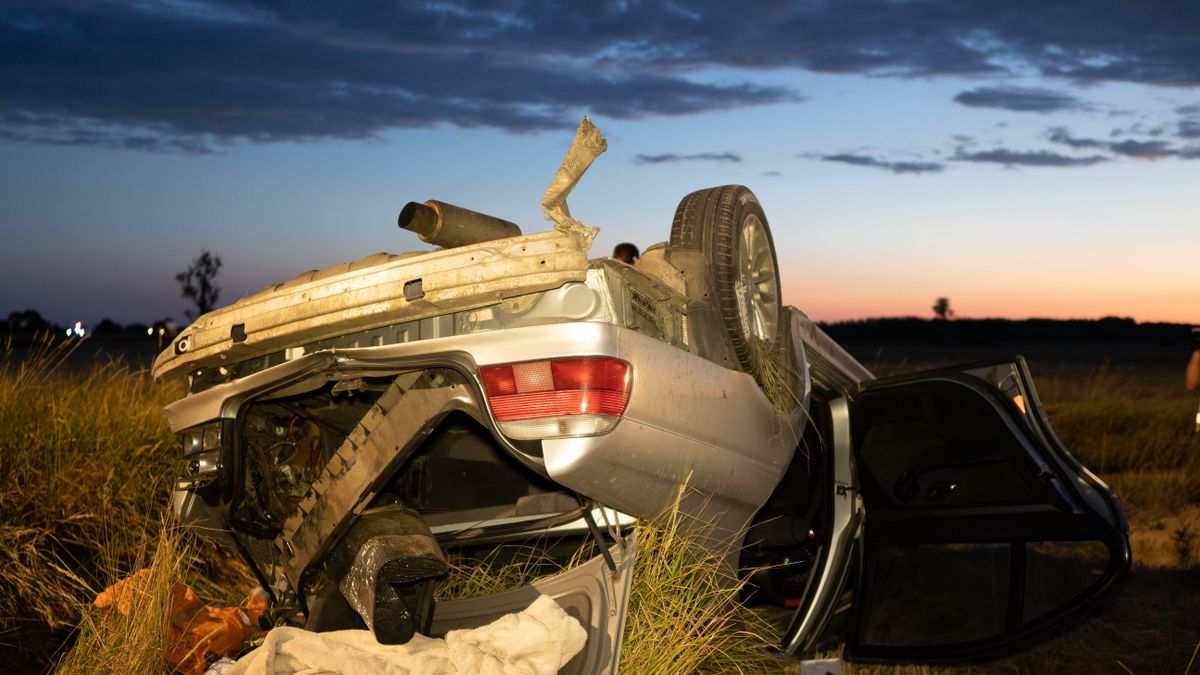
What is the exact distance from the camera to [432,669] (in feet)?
11.5

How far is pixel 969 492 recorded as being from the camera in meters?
5.35

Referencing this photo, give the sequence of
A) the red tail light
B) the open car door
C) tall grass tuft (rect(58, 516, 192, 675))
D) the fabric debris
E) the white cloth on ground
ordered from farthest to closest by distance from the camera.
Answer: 1. the open car door
2. the fabric debris
3. tall grass tuft (rect(58, 516, 192, 675))
4. the red tail light
5. the white cloth on ground

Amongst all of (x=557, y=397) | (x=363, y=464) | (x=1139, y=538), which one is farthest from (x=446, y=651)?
(x=1139, y=538)

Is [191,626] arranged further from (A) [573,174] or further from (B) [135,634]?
(A) [573,174]

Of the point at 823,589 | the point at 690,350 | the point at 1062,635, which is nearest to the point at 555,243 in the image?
the point at 690,350

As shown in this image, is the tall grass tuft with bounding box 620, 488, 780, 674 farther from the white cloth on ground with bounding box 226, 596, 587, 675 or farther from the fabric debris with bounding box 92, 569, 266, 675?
the fabric debris with bounding box 92, 569, 266, 675

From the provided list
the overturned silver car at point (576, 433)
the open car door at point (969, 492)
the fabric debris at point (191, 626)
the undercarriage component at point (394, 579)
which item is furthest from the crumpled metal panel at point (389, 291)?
the open car door at point (969, 492)

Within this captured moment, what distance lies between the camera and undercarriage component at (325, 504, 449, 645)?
361 centimetres

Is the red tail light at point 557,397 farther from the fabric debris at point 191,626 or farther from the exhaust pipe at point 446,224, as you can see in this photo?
the fabric debris at point 191,626

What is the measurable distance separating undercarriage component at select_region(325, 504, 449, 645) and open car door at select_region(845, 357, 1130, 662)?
1933 millimetres

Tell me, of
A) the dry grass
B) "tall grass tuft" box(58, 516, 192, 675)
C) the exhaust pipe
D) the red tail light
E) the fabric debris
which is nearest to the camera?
the red tail light

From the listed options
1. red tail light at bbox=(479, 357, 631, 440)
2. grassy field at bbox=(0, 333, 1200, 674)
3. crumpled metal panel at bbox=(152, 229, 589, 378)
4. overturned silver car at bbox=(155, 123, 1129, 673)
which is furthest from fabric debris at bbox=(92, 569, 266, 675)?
red tail light at bbox=(479, 357, 631, 440)

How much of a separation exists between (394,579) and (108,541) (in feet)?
10.6

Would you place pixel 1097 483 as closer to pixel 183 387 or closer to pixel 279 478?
pixel 279 478
